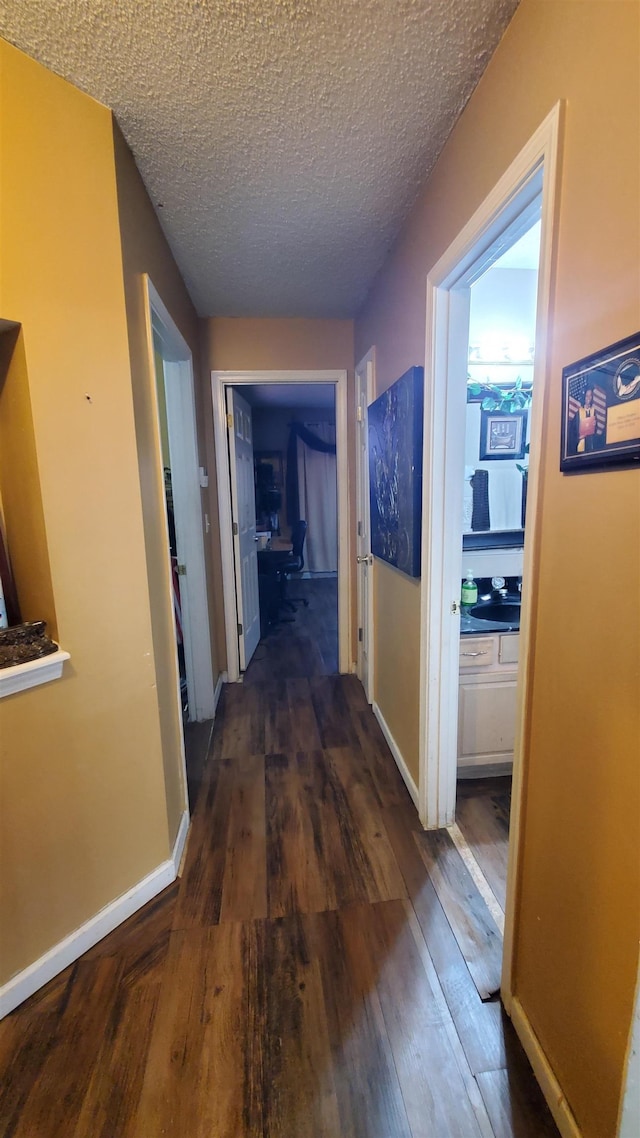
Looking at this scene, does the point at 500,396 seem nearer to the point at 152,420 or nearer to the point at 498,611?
the point at 498,611

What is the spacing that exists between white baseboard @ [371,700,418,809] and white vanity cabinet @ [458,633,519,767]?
237 millimetres

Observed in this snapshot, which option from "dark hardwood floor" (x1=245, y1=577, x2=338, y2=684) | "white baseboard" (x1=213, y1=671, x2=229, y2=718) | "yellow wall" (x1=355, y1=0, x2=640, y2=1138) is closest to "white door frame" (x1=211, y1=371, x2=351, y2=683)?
"white baseboard" (x1=213, y1=671, x2=229, y2=718)

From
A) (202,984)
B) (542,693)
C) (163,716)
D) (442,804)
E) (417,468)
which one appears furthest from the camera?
(442,804)

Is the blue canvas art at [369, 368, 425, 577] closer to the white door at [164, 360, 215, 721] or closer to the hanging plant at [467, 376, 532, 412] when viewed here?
the hanging plant at [467, 376, 532, 412]

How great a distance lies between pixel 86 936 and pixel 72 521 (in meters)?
1.24

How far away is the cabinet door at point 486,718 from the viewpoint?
192 centimetres

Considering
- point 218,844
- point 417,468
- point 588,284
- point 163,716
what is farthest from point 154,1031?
point 588,284

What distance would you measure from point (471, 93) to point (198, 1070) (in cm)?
252

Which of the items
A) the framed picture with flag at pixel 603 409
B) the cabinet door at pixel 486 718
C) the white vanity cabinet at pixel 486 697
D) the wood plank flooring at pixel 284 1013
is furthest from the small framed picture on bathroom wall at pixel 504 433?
the wood plank flooring at pixel 284 1013

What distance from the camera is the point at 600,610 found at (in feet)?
2.61

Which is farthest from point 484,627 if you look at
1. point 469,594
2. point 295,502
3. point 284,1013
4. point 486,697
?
point 295,502

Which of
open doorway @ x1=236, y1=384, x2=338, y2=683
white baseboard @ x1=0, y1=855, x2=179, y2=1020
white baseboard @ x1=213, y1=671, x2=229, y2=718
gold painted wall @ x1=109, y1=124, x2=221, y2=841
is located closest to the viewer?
white baseboard @ x1=0, y1=855, x2=179, y2=1020

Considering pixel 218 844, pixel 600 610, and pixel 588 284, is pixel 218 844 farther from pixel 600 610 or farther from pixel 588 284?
pixel 588 284

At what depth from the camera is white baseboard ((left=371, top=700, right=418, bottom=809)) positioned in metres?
1.96
